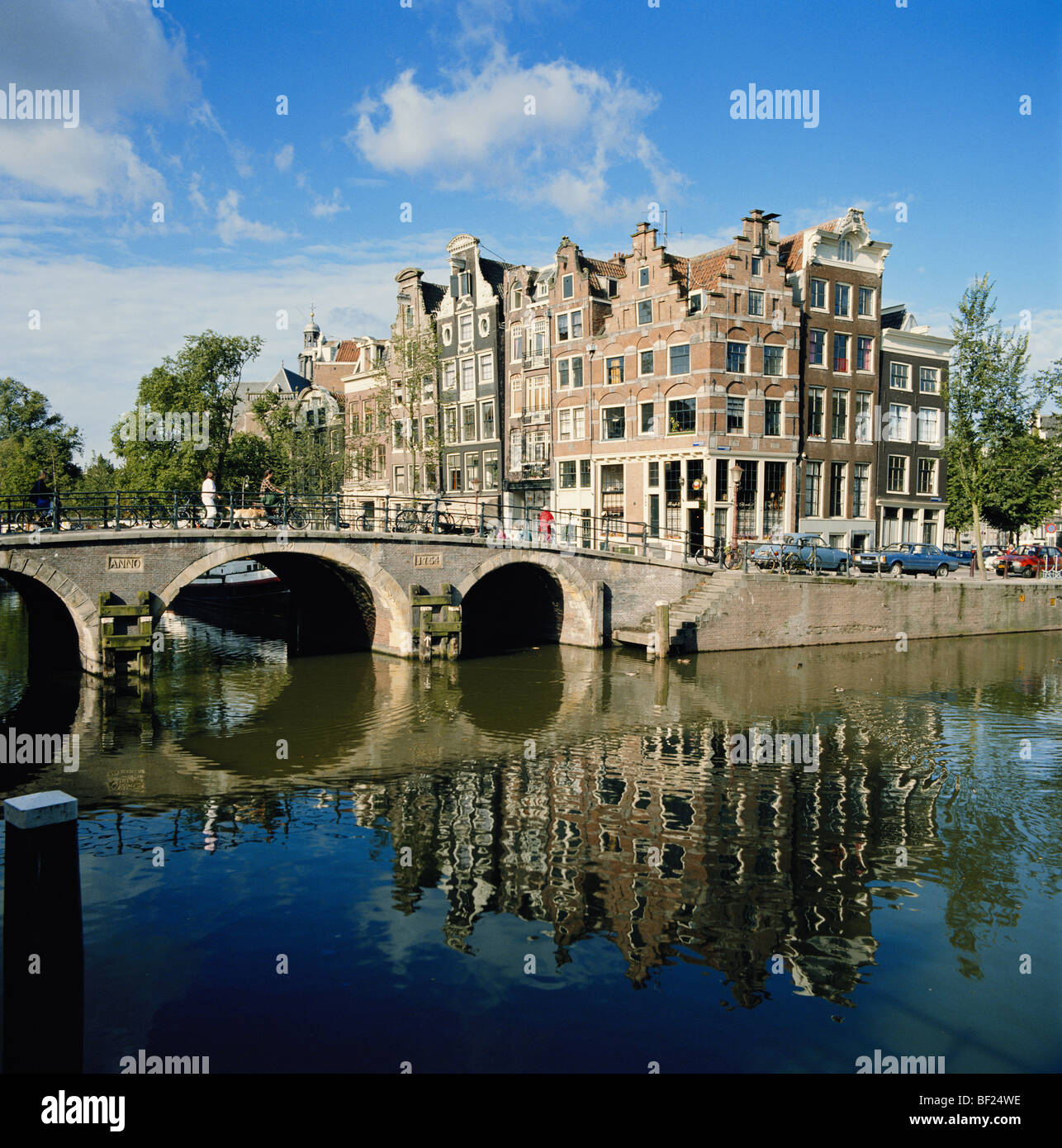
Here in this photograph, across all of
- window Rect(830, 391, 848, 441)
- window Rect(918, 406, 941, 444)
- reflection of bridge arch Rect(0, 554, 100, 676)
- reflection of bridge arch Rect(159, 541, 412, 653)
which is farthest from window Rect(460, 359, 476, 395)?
reflection of bridge arch Rect(0, 554, 100, 676)

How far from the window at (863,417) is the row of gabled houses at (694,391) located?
93 millimetres

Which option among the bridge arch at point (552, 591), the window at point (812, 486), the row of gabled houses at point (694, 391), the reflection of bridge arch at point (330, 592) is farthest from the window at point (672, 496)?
the reflection of bridge arch at point (330, 592)

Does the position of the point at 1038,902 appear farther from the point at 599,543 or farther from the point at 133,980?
the point at 599,543

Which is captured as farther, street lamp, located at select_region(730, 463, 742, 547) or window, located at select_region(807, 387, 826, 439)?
window, located at select_region(807, 387, 826, 439)

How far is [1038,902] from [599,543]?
24728 mm

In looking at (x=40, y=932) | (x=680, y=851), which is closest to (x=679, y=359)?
(x=680, y=851)

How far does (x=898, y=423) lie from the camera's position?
4553 centimetres

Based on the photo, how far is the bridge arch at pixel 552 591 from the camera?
3080 cm

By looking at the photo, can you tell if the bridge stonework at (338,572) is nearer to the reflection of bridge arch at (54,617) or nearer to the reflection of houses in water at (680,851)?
the reflection of bridge arch at (54,617)

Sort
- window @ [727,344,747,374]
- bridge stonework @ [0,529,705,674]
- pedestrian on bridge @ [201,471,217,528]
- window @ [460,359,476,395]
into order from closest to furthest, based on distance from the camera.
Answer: bridge stonework @ [0,529,705,674]
pedestrian on bridge @ [201,471,217,528]
window @ [727,344,747,374]
window @ [460,359,476,395]

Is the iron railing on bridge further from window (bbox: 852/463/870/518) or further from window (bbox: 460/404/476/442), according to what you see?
window (bbox: 460/404/476/442)

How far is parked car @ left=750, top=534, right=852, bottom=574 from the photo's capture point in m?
33.6

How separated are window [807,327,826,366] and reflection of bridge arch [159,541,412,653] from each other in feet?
79.9
